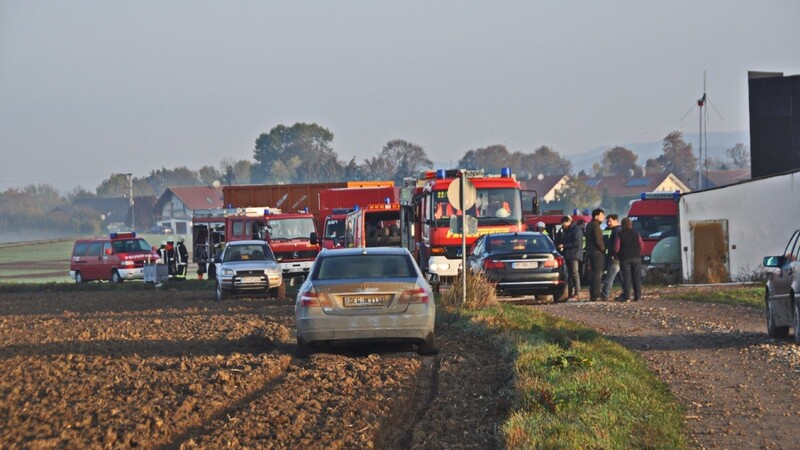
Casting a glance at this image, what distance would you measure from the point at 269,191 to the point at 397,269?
33.3 meters

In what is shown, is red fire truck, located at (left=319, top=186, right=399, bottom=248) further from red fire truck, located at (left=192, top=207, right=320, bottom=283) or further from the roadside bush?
the roadside bush

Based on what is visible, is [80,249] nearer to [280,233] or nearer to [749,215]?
[280,233]

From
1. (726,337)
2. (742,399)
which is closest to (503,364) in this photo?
(742,399)

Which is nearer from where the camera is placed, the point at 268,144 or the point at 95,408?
the point at 95,408

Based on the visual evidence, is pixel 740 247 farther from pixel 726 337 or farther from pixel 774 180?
pixel 726 337

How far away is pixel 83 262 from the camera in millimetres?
51906

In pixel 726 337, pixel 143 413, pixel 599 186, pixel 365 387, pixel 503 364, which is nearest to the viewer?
pixel 143 413

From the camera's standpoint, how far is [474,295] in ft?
77.9

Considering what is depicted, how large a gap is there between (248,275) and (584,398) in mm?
21833

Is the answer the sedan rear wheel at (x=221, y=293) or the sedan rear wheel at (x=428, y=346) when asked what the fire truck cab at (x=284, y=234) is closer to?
the sedan rear wheel at (x=221, y=293)

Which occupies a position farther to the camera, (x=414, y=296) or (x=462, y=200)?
(x=462, y=200)

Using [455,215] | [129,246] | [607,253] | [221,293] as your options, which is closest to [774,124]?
[607,253]

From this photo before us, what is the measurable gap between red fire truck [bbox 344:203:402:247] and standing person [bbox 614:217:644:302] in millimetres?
11104

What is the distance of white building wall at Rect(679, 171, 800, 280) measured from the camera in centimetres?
3391
